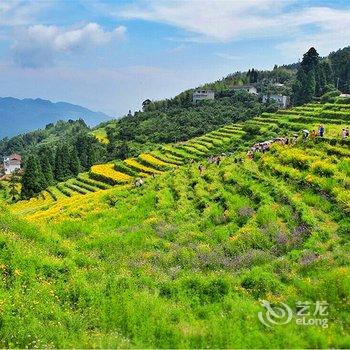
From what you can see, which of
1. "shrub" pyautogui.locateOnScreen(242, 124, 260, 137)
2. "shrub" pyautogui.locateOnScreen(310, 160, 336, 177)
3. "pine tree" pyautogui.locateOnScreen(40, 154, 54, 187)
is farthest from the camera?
"pine tree" pyautogui.locateOnScreen(40, 154, 54, 187)

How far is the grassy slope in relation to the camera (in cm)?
1114

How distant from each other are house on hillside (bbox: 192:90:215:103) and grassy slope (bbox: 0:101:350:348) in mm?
125049

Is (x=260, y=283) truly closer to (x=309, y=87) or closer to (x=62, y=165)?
(x=309, y=87)

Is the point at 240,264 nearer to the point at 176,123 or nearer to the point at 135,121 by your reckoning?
the point at 176,123

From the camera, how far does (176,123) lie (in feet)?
394

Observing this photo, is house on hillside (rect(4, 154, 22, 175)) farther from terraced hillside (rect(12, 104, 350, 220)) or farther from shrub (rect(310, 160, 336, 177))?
shrub (rect(310, 160, 336, 177))

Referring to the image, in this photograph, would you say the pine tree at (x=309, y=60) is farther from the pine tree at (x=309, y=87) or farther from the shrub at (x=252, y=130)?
the shrub at (x=252, y=130)

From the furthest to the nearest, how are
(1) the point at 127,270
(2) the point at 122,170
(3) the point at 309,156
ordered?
(2) the point at 122,170
(3) the point at 309,156
(1) the point at 127,270

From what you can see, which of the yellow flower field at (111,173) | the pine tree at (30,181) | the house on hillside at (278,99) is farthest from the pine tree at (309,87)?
the pine tree at (30,181)

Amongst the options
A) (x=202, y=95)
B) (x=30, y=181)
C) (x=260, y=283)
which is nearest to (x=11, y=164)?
(x=202, y=95)

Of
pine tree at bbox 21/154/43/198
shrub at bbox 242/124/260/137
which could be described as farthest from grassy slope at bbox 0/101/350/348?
pine tree at bbox 21/154/43/198

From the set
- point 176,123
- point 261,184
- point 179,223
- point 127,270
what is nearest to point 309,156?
point 261,184

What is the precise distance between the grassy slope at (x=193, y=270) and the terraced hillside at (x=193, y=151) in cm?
2698

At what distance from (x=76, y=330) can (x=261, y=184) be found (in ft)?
60.8
